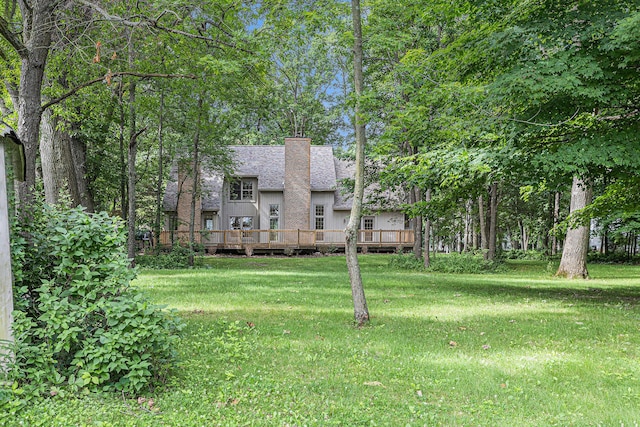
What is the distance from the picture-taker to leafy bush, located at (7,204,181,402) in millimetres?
4004

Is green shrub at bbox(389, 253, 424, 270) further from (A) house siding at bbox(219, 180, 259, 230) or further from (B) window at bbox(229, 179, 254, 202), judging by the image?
(B) window at bbox(229, 179, 254, 202)

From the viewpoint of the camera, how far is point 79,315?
4.11 metres

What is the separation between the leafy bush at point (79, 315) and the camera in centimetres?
400

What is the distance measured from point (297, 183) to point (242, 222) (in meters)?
5.20

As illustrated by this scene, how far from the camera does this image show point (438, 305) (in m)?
9.52

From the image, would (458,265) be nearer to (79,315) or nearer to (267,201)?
(267,201)

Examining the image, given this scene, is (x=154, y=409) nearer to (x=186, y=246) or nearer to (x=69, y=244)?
(x=69, y=244)

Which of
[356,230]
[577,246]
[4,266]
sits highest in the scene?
[356,230]

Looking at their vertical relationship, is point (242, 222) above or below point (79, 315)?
above

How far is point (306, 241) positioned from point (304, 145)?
6.67m

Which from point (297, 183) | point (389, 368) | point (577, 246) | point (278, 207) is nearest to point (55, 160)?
point (389, 368)

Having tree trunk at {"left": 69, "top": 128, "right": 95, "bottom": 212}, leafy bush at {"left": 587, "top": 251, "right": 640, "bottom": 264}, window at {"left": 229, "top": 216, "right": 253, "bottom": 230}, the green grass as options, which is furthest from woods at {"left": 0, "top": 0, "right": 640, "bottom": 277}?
window at {"left": 229, "top": 216, "right": 253, "bottom": 230}

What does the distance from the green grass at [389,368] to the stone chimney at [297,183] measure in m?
22.3

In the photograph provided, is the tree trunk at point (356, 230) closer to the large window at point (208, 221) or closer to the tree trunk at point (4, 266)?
the tree trunk at point (4, 266)
